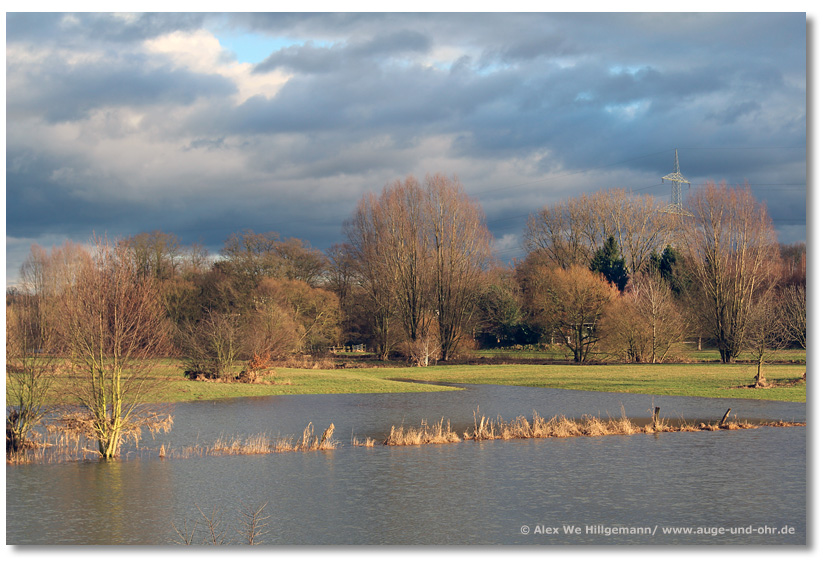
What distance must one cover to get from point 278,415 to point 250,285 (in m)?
39.4

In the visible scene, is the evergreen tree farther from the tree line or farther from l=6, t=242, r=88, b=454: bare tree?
l=6, t=242, r=88, b=454: bare tree

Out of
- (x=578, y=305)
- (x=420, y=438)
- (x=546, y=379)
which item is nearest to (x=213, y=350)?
(x=546, y=379)

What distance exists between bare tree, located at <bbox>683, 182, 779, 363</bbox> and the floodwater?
106 ft

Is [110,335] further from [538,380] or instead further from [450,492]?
[538,380]

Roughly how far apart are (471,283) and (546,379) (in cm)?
2148

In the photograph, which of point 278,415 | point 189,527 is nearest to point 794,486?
point 189,527

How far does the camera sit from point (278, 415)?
28172 millimetres

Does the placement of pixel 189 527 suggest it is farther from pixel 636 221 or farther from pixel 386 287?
pixel 636 221

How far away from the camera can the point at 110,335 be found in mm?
17766

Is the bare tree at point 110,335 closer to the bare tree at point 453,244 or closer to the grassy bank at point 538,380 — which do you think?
the grassy bank at point 538,380

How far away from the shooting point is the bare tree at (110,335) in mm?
17391

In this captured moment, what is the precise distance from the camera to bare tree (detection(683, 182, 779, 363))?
51.6m

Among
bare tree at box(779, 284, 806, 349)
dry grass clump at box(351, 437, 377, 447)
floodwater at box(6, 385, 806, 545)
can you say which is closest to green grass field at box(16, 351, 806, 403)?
bare tree at box(779, 284, 806, 349)

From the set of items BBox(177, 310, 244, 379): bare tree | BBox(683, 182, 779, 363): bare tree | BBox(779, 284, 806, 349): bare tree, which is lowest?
BBox(177, 310, 244, 379): bare tree
